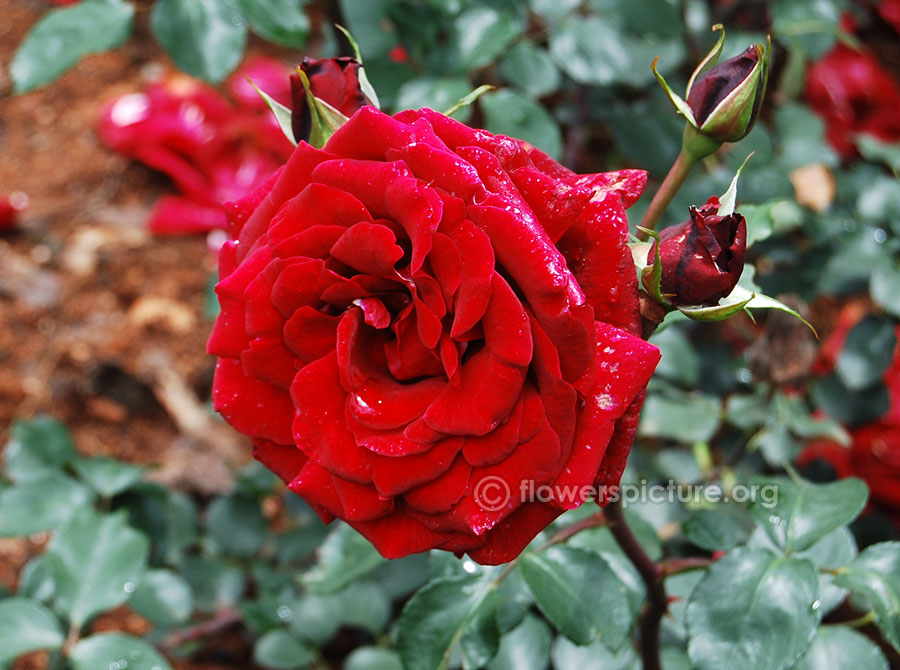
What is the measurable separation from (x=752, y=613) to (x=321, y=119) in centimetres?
49

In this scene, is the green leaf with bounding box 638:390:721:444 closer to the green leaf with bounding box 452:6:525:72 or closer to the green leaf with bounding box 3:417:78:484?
the green leaf with bounding box 452:6:525:72

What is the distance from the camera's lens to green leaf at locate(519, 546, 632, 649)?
2.15 feet

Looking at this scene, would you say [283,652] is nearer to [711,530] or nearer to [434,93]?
[711,530]

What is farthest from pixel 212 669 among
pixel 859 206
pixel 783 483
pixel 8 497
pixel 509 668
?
pixel 859 206

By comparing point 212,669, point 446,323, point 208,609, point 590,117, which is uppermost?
point 446,323

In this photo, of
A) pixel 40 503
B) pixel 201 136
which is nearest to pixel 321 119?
pixel 40 503

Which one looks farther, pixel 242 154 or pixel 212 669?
pixel 242 154

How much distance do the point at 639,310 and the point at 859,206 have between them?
78 centimetres

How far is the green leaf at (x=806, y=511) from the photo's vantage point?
2.18 feet

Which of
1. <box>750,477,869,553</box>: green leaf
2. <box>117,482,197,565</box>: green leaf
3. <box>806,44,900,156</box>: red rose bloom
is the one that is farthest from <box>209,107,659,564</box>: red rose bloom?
<box>806,44,900,156</box>: red rose bloom

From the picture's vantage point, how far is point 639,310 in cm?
49

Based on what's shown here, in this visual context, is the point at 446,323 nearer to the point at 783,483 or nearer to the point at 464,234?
the point at 464,234

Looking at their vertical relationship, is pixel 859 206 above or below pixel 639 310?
below

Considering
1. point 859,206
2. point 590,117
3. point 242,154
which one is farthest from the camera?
point 242,154
